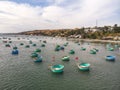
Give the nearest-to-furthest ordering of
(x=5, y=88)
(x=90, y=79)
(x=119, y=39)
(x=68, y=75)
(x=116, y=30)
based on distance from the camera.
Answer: (x=5, y=88) → (x=90, y=79) → (x=68, y=75) → (x=119, y=39) → (x=116, y=30)

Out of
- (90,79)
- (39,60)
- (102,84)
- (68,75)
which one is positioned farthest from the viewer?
(39,60)

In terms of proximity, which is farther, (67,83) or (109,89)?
(67,83)

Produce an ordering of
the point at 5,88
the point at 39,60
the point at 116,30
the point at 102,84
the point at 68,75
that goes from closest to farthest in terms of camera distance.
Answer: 1. the point at 5,88
2. the point at 102,84
3. the point at 68,75
4. the point at 39,60
5. the point at 116,30

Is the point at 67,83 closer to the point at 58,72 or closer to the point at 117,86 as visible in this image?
the point at 58,72

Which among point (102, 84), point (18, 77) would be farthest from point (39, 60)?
point (102, 84)

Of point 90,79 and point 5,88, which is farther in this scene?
point 90,79

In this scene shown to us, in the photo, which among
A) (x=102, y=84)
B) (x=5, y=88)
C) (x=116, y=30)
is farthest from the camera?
(x=116, y=30)

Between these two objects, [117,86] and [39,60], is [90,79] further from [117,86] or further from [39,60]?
[39,60]

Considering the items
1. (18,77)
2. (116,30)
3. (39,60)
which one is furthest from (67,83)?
(116,30)
